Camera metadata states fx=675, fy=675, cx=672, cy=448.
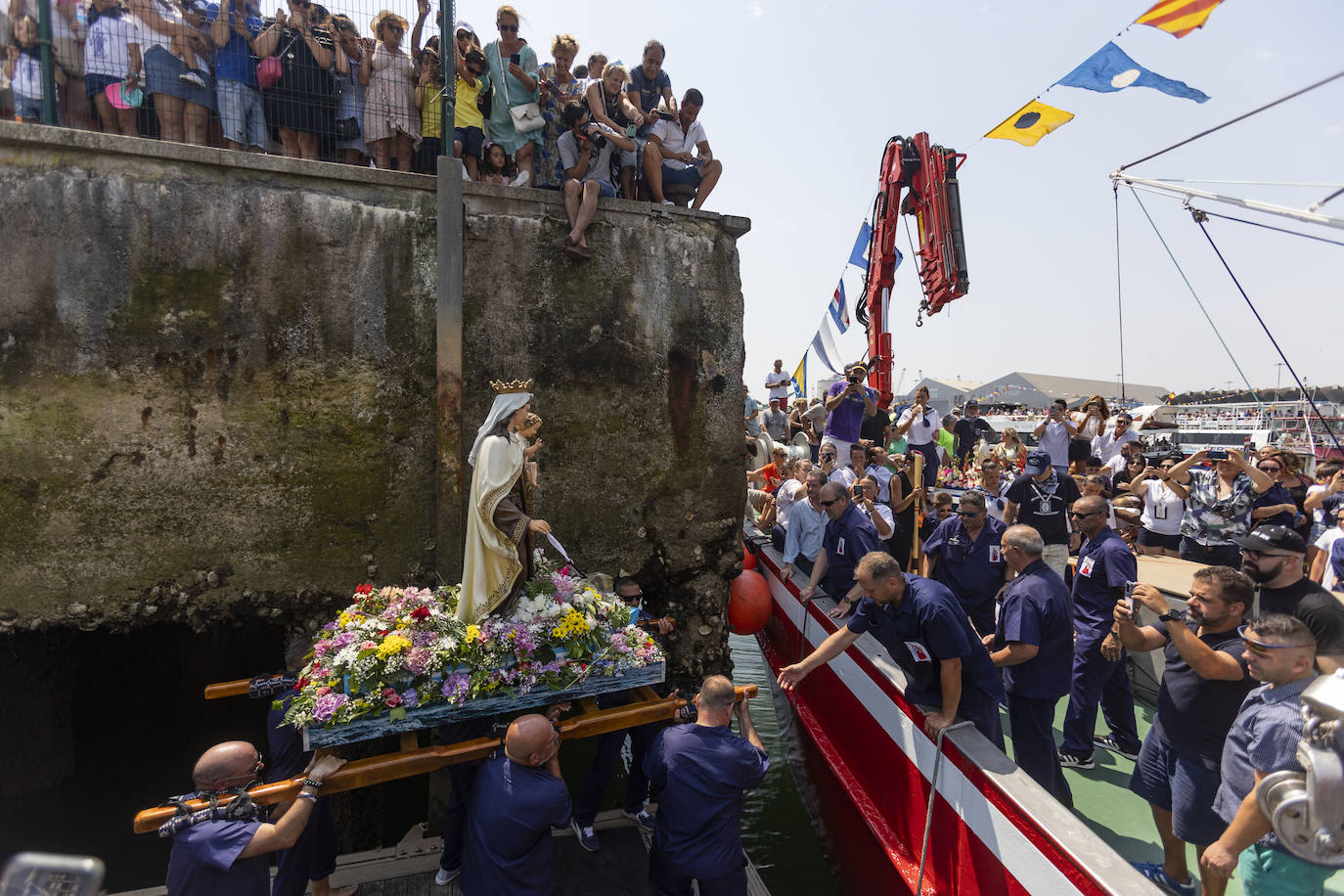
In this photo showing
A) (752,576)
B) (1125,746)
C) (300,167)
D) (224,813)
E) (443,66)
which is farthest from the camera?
(752,576)

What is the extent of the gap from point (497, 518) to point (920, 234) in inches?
442

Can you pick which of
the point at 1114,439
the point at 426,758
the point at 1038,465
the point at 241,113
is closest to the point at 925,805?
the point at 426,758

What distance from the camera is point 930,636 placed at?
4.10 m

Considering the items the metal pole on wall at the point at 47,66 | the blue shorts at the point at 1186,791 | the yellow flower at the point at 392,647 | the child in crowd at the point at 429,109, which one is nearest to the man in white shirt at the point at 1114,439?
the blue shorts at the point at 1186,791

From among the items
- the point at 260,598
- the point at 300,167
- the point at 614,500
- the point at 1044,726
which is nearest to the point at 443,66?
the point at 300,167

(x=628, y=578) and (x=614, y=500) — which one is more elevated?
(x=614, y=500)

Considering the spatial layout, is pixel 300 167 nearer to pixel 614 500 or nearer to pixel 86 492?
pixel 86 492

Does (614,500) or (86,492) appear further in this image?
(614,500)

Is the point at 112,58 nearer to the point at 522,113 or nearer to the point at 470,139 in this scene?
the point at 470,139

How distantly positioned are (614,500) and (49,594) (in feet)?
13.0

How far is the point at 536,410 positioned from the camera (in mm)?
5574

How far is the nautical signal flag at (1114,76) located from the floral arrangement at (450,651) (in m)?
8.43

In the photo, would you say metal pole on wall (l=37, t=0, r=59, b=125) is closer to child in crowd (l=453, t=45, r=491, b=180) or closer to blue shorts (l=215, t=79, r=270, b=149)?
blue shorts (l=215, t=79, r=270, b=149)

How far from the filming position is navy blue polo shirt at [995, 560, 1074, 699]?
4.44 m
